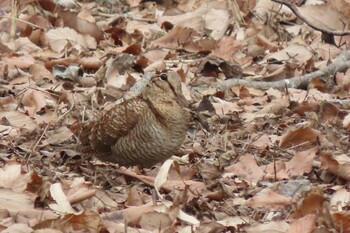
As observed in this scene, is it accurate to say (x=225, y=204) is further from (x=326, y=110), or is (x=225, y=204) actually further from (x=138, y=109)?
(x=326, y=110)

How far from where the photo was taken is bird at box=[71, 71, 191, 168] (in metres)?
5.00

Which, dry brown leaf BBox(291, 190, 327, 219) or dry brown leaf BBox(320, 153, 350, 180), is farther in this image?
dry brown leaf BBox(320, 153, 350, 180)

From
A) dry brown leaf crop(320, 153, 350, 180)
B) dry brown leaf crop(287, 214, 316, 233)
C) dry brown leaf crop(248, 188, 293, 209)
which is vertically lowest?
dry brown leaf crop(320, 153, 350, 180)

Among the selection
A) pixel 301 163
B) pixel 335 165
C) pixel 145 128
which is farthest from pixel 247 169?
pixel 145 128

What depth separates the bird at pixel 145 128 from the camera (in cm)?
500

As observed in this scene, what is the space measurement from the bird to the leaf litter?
107mm

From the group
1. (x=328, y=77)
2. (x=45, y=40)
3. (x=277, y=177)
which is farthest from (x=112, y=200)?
(x=45, y=40)

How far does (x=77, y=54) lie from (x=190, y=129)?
168 cm

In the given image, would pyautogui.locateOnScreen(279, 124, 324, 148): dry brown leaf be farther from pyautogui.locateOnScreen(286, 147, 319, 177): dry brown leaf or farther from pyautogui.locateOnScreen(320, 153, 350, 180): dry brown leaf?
pyautogui.locateOnScreen(320, 153, 350, 180): dry brown leaf

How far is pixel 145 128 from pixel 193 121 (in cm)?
106

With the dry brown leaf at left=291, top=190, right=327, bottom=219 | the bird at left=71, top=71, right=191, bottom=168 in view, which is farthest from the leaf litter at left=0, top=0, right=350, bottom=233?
the bird at left=71, top=71, right=191, bottom=168

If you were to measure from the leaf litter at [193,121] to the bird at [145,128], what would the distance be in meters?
0.11

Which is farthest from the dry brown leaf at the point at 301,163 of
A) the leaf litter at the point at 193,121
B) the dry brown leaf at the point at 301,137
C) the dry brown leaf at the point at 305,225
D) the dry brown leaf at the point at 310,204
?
the dry brown leaf at the point at 305,225

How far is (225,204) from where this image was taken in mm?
4594
